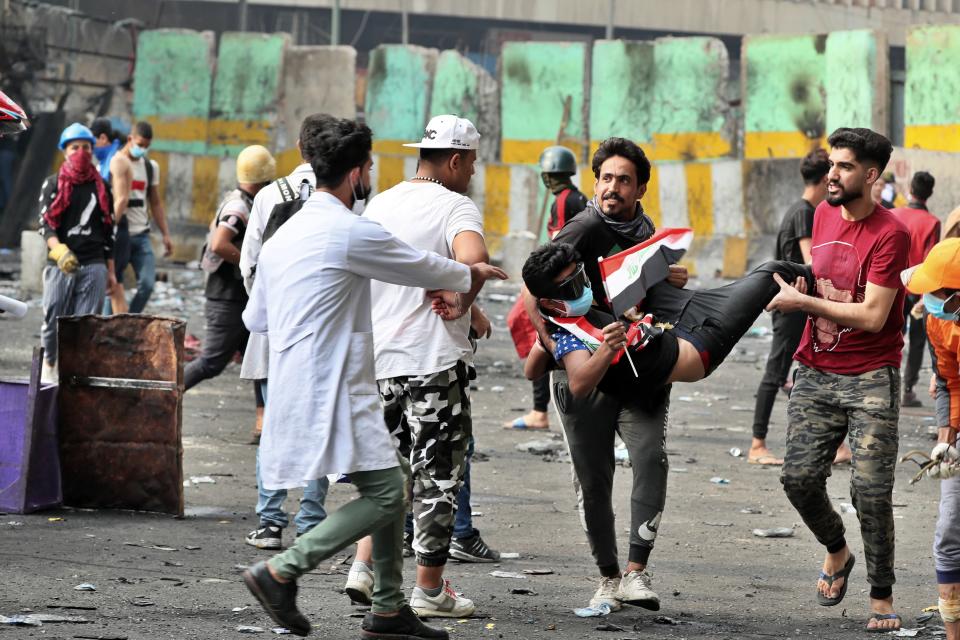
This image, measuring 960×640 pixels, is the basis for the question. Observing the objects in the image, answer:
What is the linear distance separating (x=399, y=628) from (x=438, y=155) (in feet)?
6.01

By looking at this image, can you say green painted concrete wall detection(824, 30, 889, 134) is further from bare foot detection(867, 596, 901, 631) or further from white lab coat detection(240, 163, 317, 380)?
bare foot detection(867, 596, 901, 631)

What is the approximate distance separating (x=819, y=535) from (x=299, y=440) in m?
2.32

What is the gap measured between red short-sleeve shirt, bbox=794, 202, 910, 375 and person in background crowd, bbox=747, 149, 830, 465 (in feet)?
10.2

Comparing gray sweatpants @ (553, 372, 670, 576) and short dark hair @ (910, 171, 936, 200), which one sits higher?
short dark hair @ (910, 171, 936, 200)

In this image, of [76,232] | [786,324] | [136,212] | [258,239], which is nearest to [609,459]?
[258,239]

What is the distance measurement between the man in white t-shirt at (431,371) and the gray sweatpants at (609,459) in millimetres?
454

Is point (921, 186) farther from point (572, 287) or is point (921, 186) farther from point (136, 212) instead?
point (572, 287)

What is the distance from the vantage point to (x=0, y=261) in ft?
74.3

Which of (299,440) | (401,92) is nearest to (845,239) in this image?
(299,440)

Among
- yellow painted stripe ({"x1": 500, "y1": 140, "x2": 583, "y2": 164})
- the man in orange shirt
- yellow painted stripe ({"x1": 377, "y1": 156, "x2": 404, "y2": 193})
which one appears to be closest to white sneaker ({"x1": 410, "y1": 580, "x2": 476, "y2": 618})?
the man in orange shirt

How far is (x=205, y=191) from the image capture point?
24.9 metres

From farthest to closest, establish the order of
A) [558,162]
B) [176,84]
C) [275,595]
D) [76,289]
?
[176,84]
[76,289]
[558,162]
[275,595]

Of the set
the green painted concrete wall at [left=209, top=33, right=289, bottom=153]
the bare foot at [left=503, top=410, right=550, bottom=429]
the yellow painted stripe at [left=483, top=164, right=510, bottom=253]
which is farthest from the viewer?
the green painted concrete wall at [left=209, top=33, right=289, bottom=153]

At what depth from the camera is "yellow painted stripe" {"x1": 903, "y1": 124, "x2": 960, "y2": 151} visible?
→ 2045 cm
